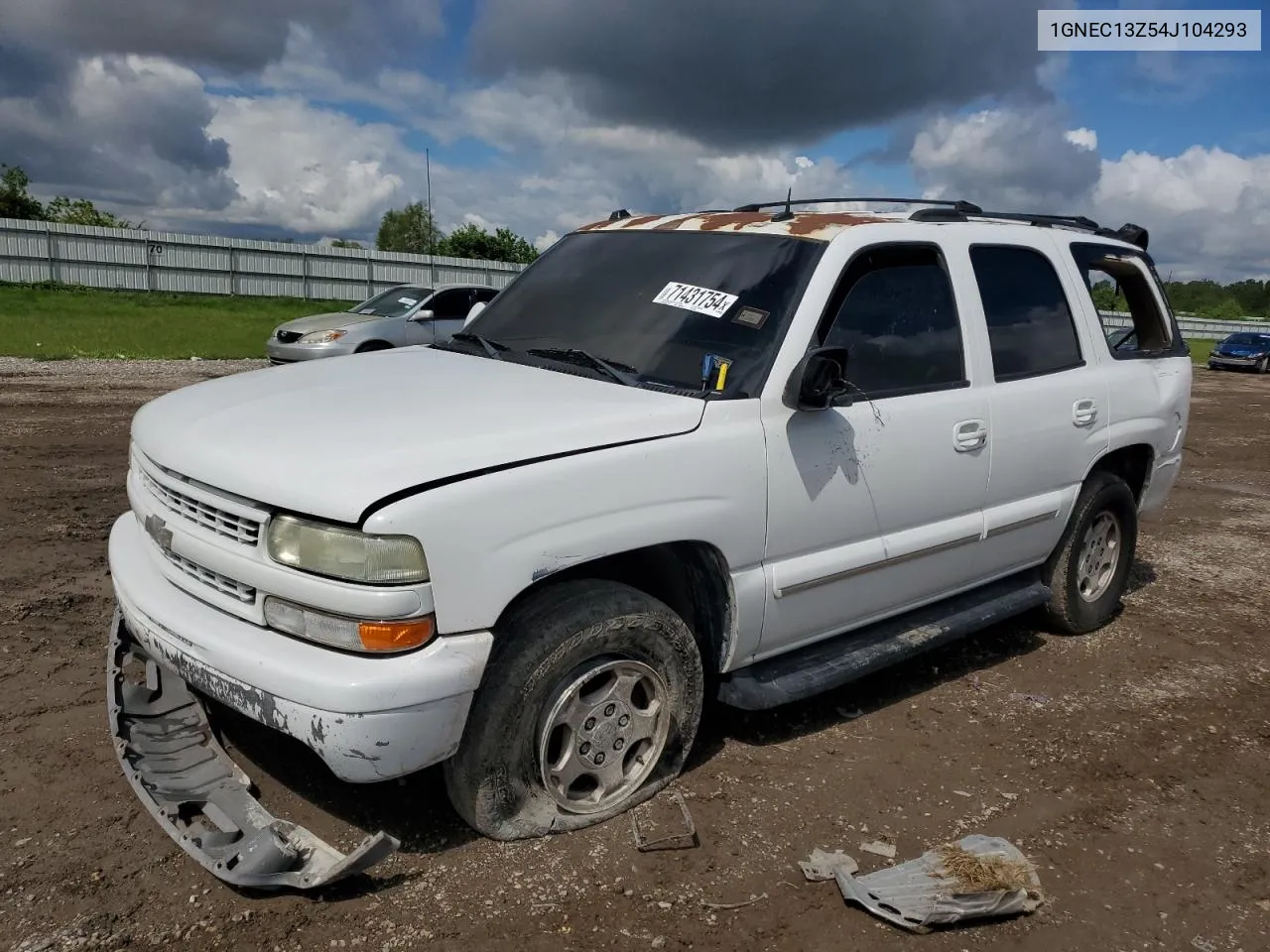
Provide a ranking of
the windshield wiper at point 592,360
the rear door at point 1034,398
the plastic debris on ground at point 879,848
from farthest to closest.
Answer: the rear door at point 1034,398
the windshield wiper at point 592,360
the plastic debris on ground at point 879,848

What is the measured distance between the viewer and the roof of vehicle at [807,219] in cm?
370

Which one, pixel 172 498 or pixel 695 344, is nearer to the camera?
pixel 172 498

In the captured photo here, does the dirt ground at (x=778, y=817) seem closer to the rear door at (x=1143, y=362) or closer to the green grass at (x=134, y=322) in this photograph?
the rear door at (x=1143, y=362)

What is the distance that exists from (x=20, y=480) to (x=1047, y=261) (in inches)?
264

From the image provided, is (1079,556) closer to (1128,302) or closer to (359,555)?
(1128,302)

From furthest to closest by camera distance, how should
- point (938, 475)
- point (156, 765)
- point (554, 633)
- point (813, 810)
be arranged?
1. point (938, 475)
2. point (813, 810)
3. point (156, 765)
4. point (554, 633)

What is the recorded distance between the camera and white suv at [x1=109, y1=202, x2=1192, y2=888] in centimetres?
255

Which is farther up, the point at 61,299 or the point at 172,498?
the point at 61,299

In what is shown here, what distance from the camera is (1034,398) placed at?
4.23m

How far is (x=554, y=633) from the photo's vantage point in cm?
280

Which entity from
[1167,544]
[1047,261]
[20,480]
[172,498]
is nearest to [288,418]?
[172,498]

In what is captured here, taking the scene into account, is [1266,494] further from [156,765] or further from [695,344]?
[156,765]

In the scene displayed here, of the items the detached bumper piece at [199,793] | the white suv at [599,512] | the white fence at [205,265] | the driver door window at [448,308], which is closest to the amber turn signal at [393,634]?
the white suv at [599,512]

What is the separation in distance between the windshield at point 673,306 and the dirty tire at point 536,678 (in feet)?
2.56
